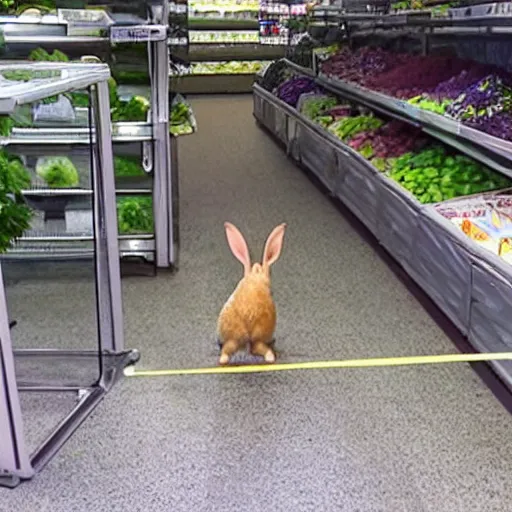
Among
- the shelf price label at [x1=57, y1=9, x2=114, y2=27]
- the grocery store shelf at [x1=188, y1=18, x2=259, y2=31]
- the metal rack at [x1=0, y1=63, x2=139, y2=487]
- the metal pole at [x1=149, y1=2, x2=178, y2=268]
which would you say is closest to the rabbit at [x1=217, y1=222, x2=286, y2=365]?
the metal rack at [x1=0, y1=63, x2=139, y2=487]

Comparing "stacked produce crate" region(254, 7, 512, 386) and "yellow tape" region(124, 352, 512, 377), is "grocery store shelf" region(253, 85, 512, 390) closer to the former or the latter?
"stacked produce crate" region(254, 7, 512, 386)

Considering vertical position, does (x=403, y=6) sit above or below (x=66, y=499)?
above

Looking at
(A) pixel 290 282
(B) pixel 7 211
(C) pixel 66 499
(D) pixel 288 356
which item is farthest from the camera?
(A) pixel 290 282

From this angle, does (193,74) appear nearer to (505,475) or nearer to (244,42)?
(244,42)

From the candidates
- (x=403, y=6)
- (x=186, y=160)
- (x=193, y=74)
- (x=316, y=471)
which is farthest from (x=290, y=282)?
(x=193, y=74)

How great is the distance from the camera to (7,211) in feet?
8.32

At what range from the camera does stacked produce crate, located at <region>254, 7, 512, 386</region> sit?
9.74ft

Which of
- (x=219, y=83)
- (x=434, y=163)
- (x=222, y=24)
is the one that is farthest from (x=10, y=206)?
(x=222, y=24)

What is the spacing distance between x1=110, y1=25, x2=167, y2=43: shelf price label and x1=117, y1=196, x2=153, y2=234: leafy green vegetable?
34.1 inches

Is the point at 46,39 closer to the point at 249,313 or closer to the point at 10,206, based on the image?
the point at 10,206

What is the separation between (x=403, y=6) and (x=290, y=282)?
7.91 feet

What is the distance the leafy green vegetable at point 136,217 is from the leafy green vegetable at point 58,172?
0.41m

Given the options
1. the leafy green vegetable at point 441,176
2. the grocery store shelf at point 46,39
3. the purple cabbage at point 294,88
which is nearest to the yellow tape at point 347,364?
the leafy green vegetable at point 441,176

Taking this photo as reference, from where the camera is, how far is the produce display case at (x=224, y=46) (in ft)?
41.0
